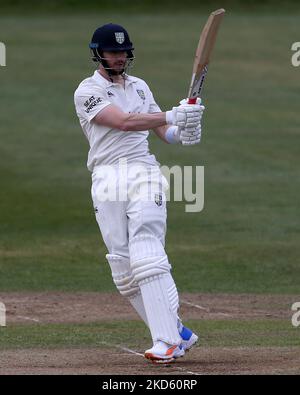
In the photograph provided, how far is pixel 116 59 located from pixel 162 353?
2162 mm

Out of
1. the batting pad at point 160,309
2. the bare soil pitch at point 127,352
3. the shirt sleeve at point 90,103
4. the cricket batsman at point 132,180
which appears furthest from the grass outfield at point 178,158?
the shirt sleeve at point 90,103

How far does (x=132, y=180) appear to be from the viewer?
30.4 ft

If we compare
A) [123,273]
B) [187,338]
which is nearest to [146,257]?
[123,273]

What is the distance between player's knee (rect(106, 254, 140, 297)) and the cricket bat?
124cm

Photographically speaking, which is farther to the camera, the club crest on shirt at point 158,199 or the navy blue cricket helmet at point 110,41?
the navy blue cricket helmet at point 110,41

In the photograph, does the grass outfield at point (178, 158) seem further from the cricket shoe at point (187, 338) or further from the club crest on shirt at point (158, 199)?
the club crest on shirt at point (158, 199)

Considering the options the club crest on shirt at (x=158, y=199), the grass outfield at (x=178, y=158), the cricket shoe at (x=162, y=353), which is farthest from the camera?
the grass outfield at (x=178, y=158)

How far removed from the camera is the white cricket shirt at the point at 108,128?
934 centimetres

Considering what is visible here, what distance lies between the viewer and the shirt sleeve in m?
9.27

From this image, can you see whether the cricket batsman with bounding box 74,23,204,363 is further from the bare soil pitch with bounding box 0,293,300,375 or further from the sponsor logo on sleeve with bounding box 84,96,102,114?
the bare soil pitch with bounding box 0,293,300,375

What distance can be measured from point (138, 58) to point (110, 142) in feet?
87.5

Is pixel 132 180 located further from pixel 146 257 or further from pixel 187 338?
pixel 187 338

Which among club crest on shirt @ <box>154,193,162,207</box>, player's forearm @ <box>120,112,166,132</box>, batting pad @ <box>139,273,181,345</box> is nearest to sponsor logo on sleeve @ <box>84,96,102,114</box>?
player's forearm @ <box>120,112,166,132</box>

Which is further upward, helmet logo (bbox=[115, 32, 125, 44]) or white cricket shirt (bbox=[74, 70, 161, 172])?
helmet logo (bbox=[115, 32, 125, 44])
